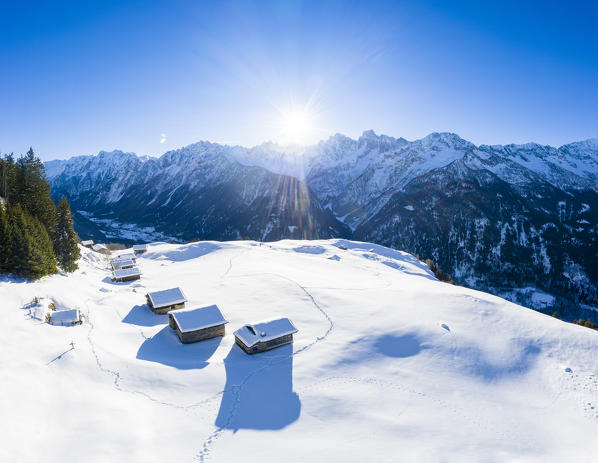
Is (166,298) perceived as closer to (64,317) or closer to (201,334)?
(201,334)

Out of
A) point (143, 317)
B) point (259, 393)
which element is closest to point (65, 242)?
point (143, 317)

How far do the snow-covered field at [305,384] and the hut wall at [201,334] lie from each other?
38.9 inches

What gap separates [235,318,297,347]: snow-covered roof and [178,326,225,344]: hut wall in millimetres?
3104

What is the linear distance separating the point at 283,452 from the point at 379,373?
40.6ft

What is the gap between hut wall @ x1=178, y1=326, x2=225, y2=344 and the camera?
3066cm

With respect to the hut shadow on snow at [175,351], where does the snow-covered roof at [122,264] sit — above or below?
below

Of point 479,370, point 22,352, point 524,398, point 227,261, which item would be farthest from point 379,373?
point 227,261

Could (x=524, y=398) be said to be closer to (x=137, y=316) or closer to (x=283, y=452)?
(x=283, y=452)

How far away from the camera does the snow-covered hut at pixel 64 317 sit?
2793 cm

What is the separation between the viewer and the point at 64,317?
28547 mm

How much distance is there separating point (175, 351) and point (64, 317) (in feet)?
36.3

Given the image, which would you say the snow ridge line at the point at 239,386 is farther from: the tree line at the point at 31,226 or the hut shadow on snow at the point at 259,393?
the tree line at the point at 31,226

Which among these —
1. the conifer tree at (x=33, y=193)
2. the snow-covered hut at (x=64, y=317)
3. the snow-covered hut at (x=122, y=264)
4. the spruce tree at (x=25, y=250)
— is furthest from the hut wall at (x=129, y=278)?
the snow-covered hut at (x=64, y=317)

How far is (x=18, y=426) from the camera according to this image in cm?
1490
